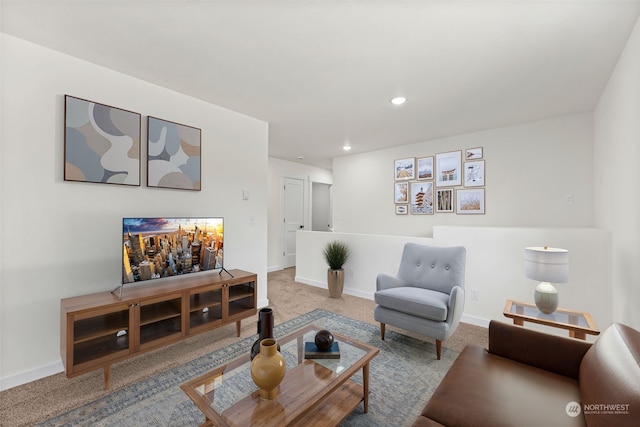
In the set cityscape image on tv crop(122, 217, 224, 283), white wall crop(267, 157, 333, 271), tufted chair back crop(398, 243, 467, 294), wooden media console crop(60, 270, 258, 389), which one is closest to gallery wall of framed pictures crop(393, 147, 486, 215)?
tufted chair back crop(398, 243, 467, 294)

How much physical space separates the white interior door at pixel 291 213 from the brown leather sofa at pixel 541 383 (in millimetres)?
4836

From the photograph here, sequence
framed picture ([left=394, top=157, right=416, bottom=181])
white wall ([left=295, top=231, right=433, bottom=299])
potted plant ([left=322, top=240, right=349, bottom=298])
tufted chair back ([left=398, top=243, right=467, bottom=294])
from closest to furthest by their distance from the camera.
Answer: tufted chair back ([left=398, top=243, right=467, bottom=294]), white wall ([left=295, top=231, right=433, bottom=299]), potted plant ([left=322, top=240, right=349, bottom=298]), framed picture ([left=394, top=157, right=416, bottom=181])

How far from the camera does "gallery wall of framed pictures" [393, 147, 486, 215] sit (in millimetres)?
4012

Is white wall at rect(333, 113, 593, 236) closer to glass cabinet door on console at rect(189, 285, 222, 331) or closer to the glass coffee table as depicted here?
the glass coffee table

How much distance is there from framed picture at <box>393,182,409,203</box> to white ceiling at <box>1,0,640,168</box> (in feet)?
5.63

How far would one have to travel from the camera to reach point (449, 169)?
424 centimetres

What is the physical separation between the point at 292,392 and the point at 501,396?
3.31 feet

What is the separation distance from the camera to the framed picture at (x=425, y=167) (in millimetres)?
4445

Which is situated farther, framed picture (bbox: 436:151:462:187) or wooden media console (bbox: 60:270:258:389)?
framed picture (bbox: 436:151:462:187)

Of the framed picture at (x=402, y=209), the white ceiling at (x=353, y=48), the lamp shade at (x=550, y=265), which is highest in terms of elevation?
the white ceiling at (x=353, y=48)

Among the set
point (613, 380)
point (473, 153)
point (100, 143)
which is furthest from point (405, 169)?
point (100, 143)

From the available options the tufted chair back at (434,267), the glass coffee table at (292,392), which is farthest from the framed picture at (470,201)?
the glass coffee table at (292,392)

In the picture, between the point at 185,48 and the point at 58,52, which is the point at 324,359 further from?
the point at 58,52

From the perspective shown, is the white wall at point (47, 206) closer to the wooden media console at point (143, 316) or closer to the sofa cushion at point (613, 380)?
the wooden media console at point (143, 316)
